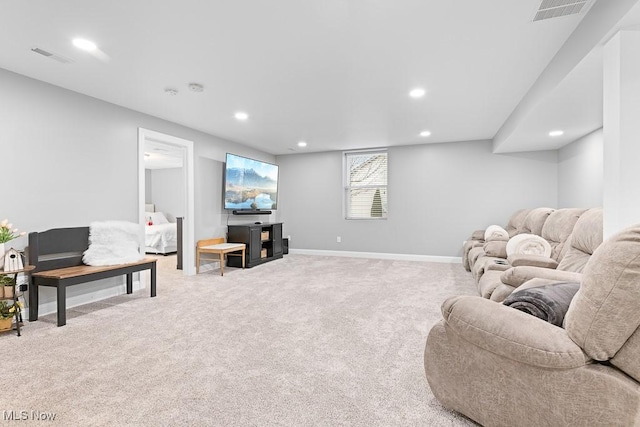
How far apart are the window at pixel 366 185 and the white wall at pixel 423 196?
0.62ft

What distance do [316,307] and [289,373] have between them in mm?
1372

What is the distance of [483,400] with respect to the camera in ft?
4.42

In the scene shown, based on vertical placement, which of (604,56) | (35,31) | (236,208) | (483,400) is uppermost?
(35,31)

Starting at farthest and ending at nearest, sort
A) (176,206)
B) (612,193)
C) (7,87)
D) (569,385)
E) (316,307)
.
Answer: (176,206)
(316,307)
(7,87)
(612,193)
(569,385)

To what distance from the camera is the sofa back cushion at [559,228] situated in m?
3.07

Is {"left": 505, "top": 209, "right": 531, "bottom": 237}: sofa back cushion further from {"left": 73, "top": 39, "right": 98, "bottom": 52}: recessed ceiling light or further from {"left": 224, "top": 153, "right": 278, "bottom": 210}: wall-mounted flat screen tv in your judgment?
{"left": 73, "top": 39, "right": 98, "bottom": 52}: recessed ceiling light

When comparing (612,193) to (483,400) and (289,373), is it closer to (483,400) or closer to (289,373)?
(483,400)

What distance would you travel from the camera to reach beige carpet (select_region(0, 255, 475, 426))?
1611mm

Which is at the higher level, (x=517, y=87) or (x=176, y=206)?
(x=517, y=87)

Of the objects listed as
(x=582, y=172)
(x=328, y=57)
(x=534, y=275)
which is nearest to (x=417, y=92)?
(x=328, y=57)

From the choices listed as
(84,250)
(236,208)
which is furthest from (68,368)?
A: (236,208)

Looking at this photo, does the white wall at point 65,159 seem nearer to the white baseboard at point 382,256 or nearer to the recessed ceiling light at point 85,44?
the recessed ceiling light at point 85,44

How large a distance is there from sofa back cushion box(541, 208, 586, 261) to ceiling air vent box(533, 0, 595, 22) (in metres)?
1.87

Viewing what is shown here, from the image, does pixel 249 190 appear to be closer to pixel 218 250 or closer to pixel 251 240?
pixel 251 240
